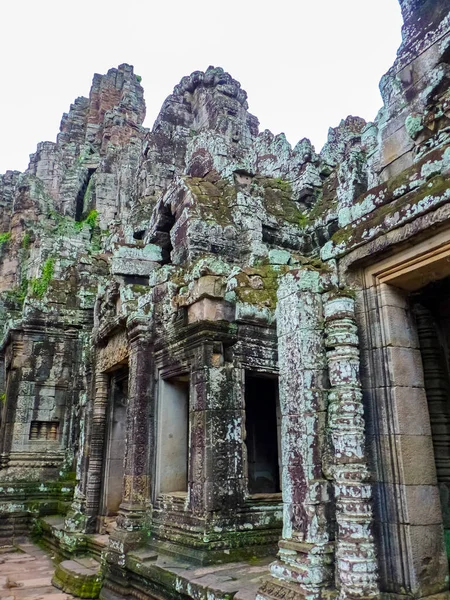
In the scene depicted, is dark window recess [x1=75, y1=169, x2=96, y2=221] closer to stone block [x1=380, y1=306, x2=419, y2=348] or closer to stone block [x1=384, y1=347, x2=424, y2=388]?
stone block [x1=380, y1=306, x2=419, y2=348]

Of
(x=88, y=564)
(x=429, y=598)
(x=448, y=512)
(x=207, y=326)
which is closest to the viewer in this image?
(x=429, y=598)

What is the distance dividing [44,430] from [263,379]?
833 centimetres

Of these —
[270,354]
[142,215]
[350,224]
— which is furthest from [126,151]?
[350,224]

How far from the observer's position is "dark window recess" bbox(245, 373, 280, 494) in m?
9.33

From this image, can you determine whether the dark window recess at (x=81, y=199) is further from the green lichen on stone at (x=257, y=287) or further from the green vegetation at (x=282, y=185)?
the green lichen on stone at (x=257, y=287)

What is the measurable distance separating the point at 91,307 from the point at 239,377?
9438 millimetres

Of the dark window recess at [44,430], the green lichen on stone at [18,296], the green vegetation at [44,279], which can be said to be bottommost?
the dark window recess at [44,430]

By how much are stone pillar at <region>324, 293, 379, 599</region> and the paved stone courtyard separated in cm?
537

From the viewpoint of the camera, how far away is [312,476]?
14.3ft

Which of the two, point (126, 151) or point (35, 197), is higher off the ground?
point (126, 151)

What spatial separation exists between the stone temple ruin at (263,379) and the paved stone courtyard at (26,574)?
0.35 m

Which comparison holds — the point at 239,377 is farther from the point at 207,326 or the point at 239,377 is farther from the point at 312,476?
the point at 312,476

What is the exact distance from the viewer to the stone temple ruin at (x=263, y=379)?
4.14 meters

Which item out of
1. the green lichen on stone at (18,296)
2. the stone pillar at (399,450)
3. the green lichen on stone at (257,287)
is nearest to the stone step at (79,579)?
the green lichen on stone at (257,287)
